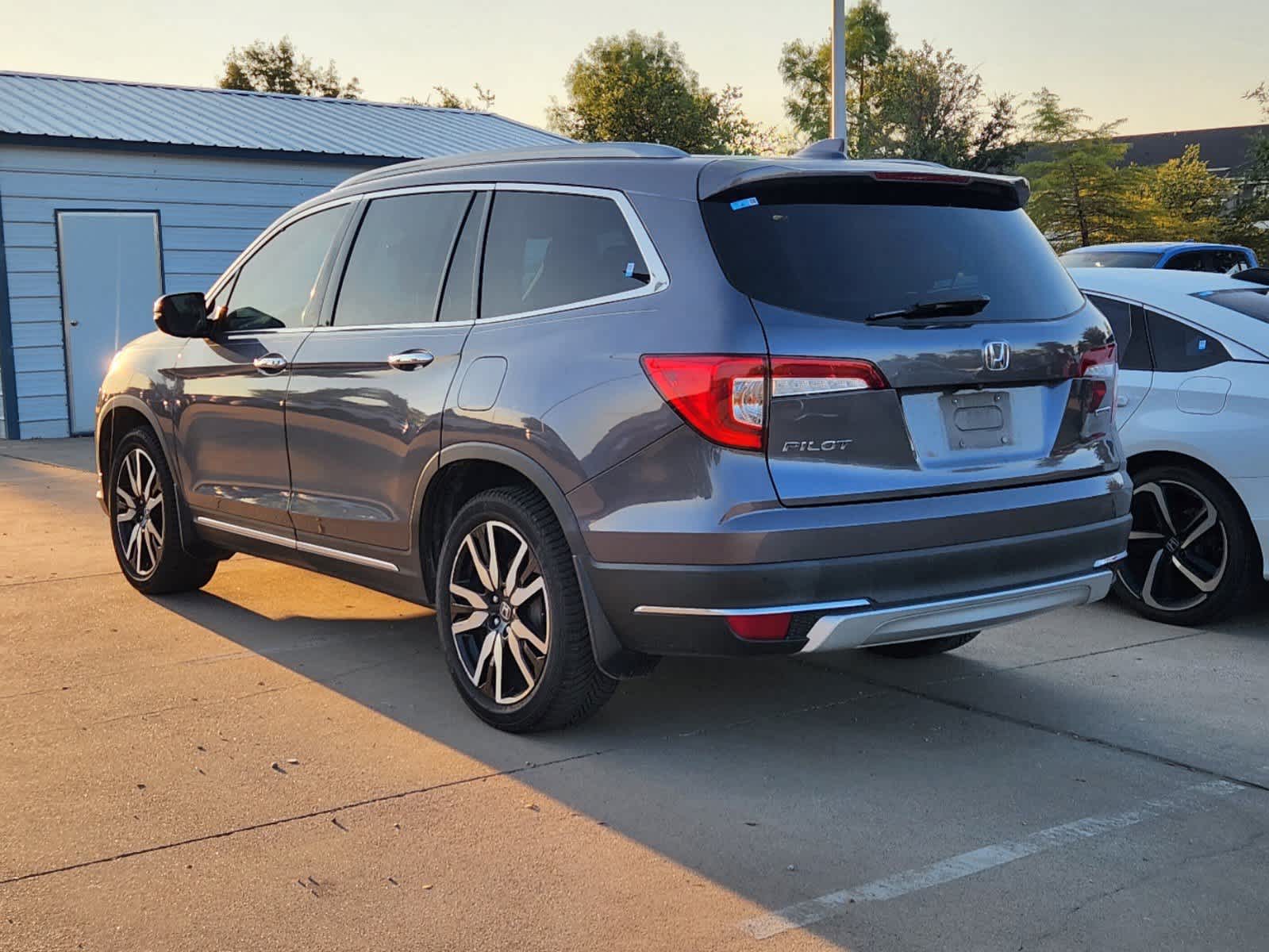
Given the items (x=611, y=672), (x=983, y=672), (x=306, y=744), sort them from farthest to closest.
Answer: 1. (x=983, y=672)
2. (x=306, y=744)
3. (x=611, y=672)

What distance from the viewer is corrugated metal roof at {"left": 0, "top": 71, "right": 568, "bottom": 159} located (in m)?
16.2

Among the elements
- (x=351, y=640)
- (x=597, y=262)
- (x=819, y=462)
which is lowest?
(x=351, y=640)

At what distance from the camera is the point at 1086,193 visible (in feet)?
146

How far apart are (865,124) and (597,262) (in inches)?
3058

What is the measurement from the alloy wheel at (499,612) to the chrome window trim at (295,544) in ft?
1.35

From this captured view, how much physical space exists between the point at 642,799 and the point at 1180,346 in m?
3.66

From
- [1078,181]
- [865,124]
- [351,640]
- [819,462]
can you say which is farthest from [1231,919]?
[865,124]

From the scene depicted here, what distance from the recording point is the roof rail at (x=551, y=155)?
4473 millimetres

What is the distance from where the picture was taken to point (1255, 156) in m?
43.7

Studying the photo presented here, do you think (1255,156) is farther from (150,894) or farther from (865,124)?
(150,894)

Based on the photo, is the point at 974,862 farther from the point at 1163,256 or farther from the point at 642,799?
the point at 1163,256

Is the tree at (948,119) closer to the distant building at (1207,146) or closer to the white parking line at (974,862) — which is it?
the distant building at (1207,146)

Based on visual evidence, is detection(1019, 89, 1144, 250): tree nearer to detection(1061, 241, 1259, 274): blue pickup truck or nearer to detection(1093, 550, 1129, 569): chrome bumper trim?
detection(1061, 241, 1259, 274): blue pickup truck

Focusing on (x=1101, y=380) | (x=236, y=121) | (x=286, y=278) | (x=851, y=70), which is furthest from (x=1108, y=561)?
(x=851, y=70)
